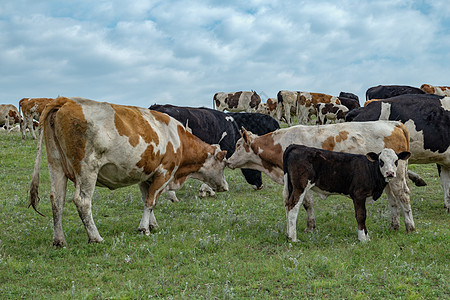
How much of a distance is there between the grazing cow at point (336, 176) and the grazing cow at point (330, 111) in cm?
2299

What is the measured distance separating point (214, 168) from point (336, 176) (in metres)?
3.39

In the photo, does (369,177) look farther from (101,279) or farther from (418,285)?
(101,279)

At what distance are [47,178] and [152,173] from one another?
8.30 metres

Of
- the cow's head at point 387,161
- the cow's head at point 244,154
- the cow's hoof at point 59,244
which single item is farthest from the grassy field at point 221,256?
the cow's head at point 387,161

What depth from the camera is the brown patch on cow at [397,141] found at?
31.9 feet

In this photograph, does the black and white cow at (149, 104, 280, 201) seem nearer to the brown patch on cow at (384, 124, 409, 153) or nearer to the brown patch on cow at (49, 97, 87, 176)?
the brown patch on cow at (49, 97, 87, 176)

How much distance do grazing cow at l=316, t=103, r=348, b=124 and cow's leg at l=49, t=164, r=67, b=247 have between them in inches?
982

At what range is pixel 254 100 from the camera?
39031mm

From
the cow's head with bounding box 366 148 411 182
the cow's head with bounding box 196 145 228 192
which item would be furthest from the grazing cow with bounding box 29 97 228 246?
the cow's head with bounding box 366 148 411 182

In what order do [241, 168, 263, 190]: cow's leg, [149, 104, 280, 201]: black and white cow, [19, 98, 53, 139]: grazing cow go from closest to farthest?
1. [149, 104, 280, 201]: black and white cow
2. [241, 168, 263, 190]: cow's leg
3. [19, 98, 53, 139]: grazing cow

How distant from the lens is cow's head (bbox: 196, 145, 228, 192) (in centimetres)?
1088

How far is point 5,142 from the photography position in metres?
24.4

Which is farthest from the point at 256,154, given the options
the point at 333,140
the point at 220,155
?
the point at 333,140

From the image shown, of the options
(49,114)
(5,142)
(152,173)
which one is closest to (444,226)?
(152,173)
